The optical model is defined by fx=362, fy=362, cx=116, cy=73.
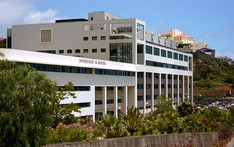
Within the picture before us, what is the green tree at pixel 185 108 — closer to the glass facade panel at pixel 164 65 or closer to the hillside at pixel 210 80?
the glass facade panel at pixel 164 65

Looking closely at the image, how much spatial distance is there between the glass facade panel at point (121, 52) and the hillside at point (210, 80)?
8790cm

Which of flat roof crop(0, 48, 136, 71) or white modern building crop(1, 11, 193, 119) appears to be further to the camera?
white modern building crop(1, 11, 193, 119)

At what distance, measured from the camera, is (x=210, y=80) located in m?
174

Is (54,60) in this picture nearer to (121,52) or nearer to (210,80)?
(121,52)

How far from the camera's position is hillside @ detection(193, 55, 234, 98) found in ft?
522

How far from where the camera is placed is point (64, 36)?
70.1 metres

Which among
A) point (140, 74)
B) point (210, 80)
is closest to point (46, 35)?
point (140, 74)

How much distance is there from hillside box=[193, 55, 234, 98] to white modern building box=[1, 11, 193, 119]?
255ft

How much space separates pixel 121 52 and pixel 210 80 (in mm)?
117004

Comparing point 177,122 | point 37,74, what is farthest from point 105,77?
point 37,74

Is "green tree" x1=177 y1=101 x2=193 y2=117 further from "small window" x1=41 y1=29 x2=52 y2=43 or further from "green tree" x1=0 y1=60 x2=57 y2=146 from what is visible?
"small window" x1=41 y1=29 x2=52 y2=43

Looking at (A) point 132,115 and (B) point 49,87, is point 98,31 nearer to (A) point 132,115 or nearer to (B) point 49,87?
(A) point 132,115

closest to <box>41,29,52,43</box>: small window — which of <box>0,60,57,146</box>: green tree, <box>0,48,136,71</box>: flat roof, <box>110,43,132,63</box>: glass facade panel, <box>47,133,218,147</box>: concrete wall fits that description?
<box>110,43,132,63</box>: glass facade panel

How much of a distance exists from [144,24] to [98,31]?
385 inches
